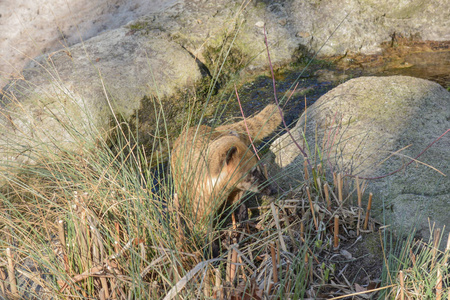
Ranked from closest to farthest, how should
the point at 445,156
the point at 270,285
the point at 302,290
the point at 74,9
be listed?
the point at 302,290 < the point at 270,285 < the point at 445,156 < the point at 74,9

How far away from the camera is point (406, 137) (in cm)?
329

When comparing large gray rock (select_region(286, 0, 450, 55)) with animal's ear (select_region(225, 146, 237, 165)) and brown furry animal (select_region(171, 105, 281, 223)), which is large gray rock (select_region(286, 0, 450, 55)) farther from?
animal's ear (select_region(225, 146, 237, 165))

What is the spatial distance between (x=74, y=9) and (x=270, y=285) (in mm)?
6307

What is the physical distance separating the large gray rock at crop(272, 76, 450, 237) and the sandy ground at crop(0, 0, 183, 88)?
401 centimetres

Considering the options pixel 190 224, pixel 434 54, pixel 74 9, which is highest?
pixel 74 9

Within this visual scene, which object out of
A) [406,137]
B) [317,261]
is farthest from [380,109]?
[317,261]

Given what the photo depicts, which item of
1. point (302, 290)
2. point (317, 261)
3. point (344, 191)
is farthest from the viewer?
point (344, 191)

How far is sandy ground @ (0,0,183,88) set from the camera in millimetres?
6605

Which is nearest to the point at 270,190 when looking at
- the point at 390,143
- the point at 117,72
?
the point at 390,143

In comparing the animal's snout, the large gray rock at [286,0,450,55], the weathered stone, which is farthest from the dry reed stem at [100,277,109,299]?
the large gray rock at [286,0,450,55]

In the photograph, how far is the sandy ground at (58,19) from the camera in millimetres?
6605

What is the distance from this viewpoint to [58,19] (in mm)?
6824

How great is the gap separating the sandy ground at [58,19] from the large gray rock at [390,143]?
4.01 metres

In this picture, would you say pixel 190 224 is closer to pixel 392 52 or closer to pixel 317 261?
pixel 317 261
